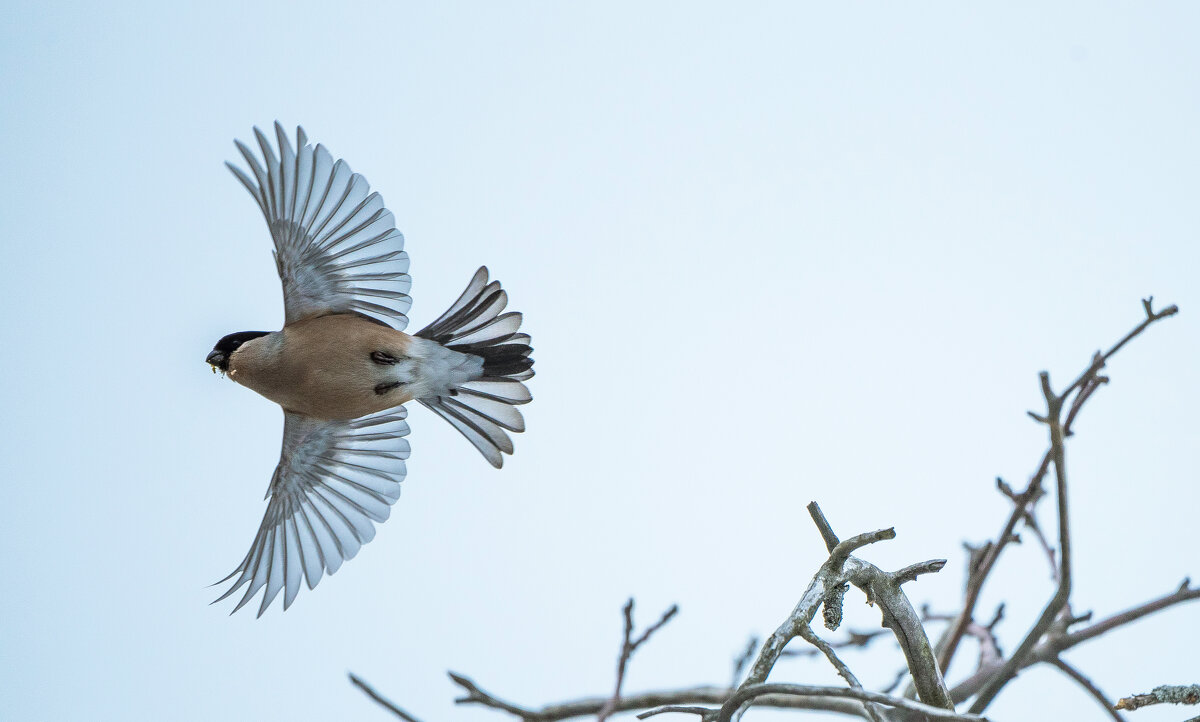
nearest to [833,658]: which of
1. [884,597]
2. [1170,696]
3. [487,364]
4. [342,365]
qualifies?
[884,597]

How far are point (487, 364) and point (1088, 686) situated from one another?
7.90 ft

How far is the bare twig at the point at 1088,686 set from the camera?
75.7 inches

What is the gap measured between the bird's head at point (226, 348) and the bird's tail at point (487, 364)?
0.59 meters

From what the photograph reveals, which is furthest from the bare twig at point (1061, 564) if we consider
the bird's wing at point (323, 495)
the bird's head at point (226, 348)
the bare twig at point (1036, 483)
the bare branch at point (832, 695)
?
the bird's head at point (226, 348)

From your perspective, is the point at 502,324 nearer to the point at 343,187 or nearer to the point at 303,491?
the point at 343,187

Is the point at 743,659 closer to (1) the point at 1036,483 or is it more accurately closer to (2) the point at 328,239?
(1) the point at 1036,483

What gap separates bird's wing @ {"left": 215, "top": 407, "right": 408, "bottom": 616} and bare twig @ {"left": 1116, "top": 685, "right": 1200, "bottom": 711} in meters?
3.02

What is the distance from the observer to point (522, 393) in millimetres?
4062

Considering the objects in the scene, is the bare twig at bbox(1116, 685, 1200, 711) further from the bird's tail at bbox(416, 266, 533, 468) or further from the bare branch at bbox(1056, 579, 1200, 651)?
the bird's tail at bbox(416, 266, 533, 468)

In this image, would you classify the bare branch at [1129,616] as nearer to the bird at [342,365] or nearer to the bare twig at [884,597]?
the bare twig at [884,597]

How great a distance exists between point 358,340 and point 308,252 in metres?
0.37

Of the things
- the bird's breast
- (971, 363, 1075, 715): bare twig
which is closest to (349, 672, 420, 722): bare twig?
(971, 363, 1075, 715): bare twig

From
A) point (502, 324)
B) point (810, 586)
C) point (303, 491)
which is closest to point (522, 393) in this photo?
point (502, 324)

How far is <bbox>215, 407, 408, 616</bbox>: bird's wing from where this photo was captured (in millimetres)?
4039
